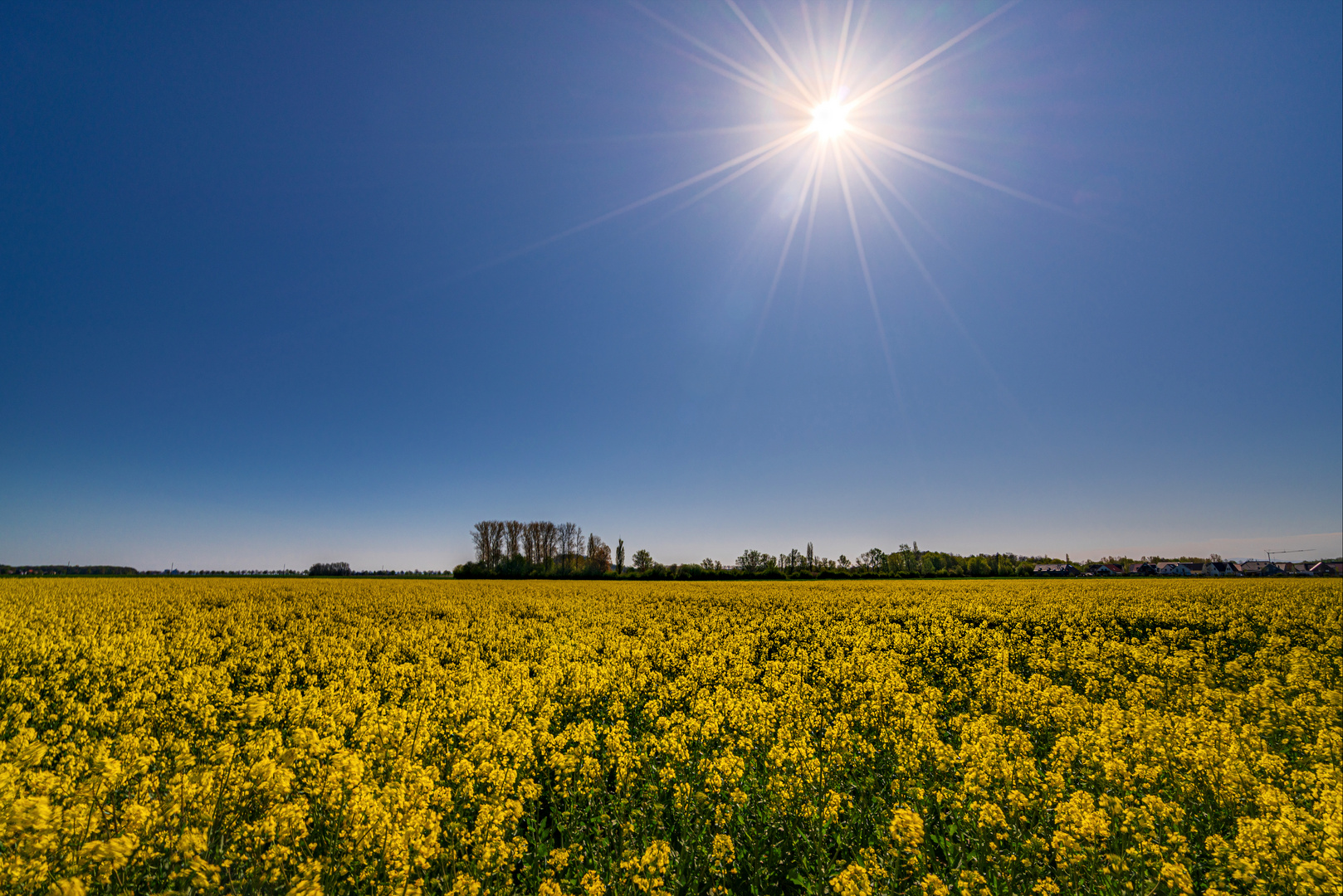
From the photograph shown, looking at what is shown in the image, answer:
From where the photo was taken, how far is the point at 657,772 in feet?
20.7

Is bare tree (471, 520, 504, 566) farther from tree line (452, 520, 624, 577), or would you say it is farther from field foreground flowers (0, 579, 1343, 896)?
field foreground flowers (0, 579, 1343, 896)

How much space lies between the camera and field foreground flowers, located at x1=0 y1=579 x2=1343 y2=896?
4109 millimetres

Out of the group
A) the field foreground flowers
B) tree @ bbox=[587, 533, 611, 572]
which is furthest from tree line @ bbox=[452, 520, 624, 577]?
the field foreground flowers

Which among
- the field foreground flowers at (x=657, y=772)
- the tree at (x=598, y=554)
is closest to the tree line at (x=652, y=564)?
the tree at (x=598, y=554)

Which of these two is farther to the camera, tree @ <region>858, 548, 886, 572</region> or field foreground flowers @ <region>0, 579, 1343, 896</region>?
tree @ <region>858, 548, 886, 572</region>

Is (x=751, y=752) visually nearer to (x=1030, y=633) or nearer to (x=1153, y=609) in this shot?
(x=1030, y=633)

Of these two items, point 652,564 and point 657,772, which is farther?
point 652,564

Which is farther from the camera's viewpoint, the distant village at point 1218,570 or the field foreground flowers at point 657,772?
the distant village at point 1218,570

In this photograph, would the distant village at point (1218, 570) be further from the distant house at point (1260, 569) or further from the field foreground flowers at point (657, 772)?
the field foreground flowers at point (657, 772)

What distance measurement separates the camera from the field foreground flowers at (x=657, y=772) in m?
4.11

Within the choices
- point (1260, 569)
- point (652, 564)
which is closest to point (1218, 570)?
point (1260, 569)

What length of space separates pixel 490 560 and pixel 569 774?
85.8m

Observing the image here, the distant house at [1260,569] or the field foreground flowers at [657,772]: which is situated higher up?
the field foreground flowers at [657,772]

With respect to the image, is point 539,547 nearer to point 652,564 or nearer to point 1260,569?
point 652,564
